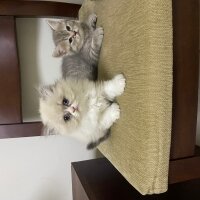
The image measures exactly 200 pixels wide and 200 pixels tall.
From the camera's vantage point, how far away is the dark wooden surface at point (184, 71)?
0.72m

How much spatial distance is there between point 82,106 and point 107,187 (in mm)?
Result: 412

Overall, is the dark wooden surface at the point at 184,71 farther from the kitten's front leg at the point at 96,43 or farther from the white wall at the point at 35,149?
the white wall at the point at 35,149

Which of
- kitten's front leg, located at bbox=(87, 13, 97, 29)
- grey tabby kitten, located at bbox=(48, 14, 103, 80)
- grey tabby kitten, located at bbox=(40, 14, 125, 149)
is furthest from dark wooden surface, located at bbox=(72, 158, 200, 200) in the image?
kitten's front leg, located at bbox=(87, 13, 97, 29)

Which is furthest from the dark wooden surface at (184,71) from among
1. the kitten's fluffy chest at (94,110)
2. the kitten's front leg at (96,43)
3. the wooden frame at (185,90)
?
the kitten's front leg at (96,43)

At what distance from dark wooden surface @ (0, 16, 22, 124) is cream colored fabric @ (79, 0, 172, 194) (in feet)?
1.99

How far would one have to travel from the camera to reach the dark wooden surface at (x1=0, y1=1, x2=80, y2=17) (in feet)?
3.99

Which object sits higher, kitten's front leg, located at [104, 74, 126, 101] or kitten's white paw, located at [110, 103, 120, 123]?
kitten's front leg, located at [104, 74, 126, 101]

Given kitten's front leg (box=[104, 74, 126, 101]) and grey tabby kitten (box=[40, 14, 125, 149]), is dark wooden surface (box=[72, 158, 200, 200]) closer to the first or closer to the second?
grey tabby kitten (box=[40, 14, 125, 149])

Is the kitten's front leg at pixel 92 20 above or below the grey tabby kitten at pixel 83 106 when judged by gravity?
above

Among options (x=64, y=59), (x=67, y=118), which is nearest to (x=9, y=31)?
Answer: (x=64, y=59)

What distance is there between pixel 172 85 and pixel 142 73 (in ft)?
0.26

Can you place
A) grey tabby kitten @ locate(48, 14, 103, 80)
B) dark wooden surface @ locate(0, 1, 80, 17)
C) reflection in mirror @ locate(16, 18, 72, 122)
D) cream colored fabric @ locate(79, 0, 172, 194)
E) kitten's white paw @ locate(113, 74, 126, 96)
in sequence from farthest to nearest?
1. reflection in mirror @ locate(16, 18, 72, 122)
2. dark wooden surface @ locate(0, 1, 80, 17)
3. grey tabby kitten @ locate(48, 14, 103, 80)
4. kitten's white paw @ locate(113, 74, 126, 96)
5. cream colored fabric @ locate(79, 0, 172, 194)

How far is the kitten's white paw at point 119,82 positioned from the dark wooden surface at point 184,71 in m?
0.15

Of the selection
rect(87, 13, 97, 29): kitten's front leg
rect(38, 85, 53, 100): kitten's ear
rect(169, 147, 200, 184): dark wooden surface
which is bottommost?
rect(169, 147, 200, 184): dark wooden surface
